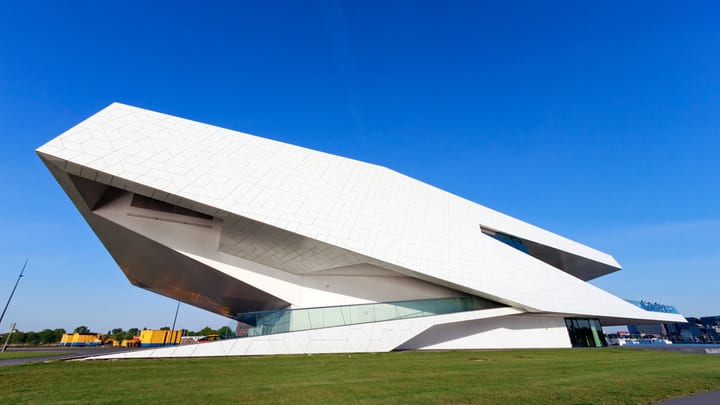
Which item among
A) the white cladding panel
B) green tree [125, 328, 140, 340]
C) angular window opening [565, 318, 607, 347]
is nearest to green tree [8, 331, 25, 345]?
green tree [125, 328, 140, 340]

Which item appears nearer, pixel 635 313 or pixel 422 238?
pixel 422 238

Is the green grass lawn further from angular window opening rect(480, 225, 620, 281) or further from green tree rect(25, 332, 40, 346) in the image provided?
green tree rect(25, 332, 40, 346)

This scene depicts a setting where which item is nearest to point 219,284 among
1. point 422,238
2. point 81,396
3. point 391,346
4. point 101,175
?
point 101,175

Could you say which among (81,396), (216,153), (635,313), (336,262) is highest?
(216,153)

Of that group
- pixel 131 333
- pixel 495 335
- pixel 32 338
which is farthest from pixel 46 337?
pixel 495 335

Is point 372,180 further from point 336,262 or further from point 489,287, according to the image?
point 489,287

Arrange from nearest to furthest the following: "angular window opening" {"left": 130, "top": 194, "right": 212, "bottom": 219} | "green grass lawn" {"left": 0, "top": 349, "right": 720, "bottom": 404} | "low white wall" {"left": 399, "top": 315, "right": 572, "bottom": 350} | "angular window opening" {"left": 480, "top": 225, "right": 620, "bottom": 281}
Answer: "green grass lawn" {"left": 0, "top": 349, "right": 720, "bottom": 404}
"angular window opening" {"left": 130, "top": 194, "right": 212, "bottom": 219}
"low white wall" {"left": 399, "top": 315, "right": 572, "bottom": 350}
"angular window opening" {"left": 480, "top": 225, "right": 620, "bottom": 281}

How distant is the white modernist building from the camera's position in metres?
12.7

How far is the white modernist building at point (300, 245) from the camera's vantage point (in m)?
12.7

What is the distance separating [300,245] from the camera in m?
14.5

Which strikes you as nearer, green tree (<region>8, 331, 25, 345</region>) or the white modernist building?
the white modernist building

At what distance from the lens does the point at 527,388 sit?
227 inches

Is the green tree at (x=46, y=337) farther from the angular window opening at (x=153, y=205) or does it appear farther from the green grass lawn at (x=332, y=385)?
the green grass lawn at (x=332, y=385)

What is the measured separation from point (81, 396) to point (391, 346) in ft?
36.5
